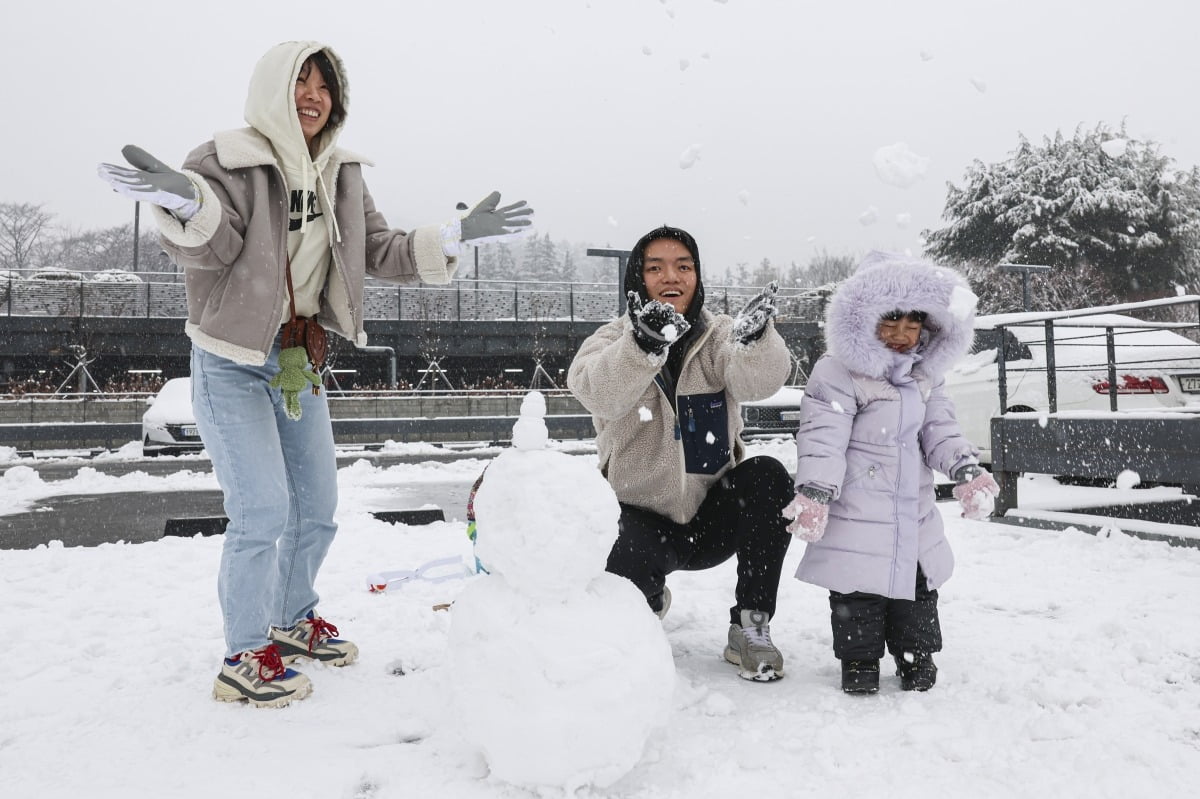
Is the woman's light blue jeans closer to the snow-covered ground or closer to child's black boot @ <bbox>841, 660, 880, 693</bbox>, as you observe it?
the snow-covered ground

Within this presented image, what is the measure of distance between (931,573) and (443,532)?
148 inches

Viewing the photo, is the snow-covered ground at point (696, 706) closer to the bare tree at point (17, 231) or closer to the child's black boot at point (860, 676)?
the child's black boot at point (860, 676)

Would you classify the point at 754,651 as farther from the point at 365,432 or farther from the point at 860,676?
the point at 365,432

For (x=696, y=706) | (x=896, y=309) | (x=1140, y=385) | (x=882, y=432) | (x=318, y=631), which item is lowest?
(x=696, y=706)

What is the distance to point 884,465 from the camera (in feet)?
9.27

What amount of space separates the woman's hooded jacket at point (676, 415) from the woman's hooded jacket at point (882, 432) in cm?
25

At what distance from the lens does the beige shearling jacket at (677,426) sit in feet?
9.72

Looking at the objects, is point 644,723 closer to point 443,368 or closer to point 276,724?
point 276,724

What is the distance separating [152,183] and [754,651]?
94.0 inches

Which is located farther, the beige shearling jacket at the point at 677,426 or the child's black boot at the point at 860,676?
the beige shearling jacket at the point at 677,426

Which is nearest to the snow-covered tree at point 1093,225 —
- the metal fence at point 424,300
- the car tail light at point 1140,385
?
the metal fence at point 424,300

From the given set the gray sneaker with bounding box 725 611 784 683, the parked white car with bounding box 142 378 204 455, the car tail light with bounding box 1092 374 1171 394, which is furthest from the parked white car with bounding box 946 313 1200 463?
the parked white car with bounding box 142 378 204 455

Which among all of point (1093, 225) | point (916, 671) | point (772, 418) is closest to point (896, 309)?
point (916, 671)

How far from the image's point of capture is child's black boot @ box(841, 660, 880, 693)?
2.62 metres
